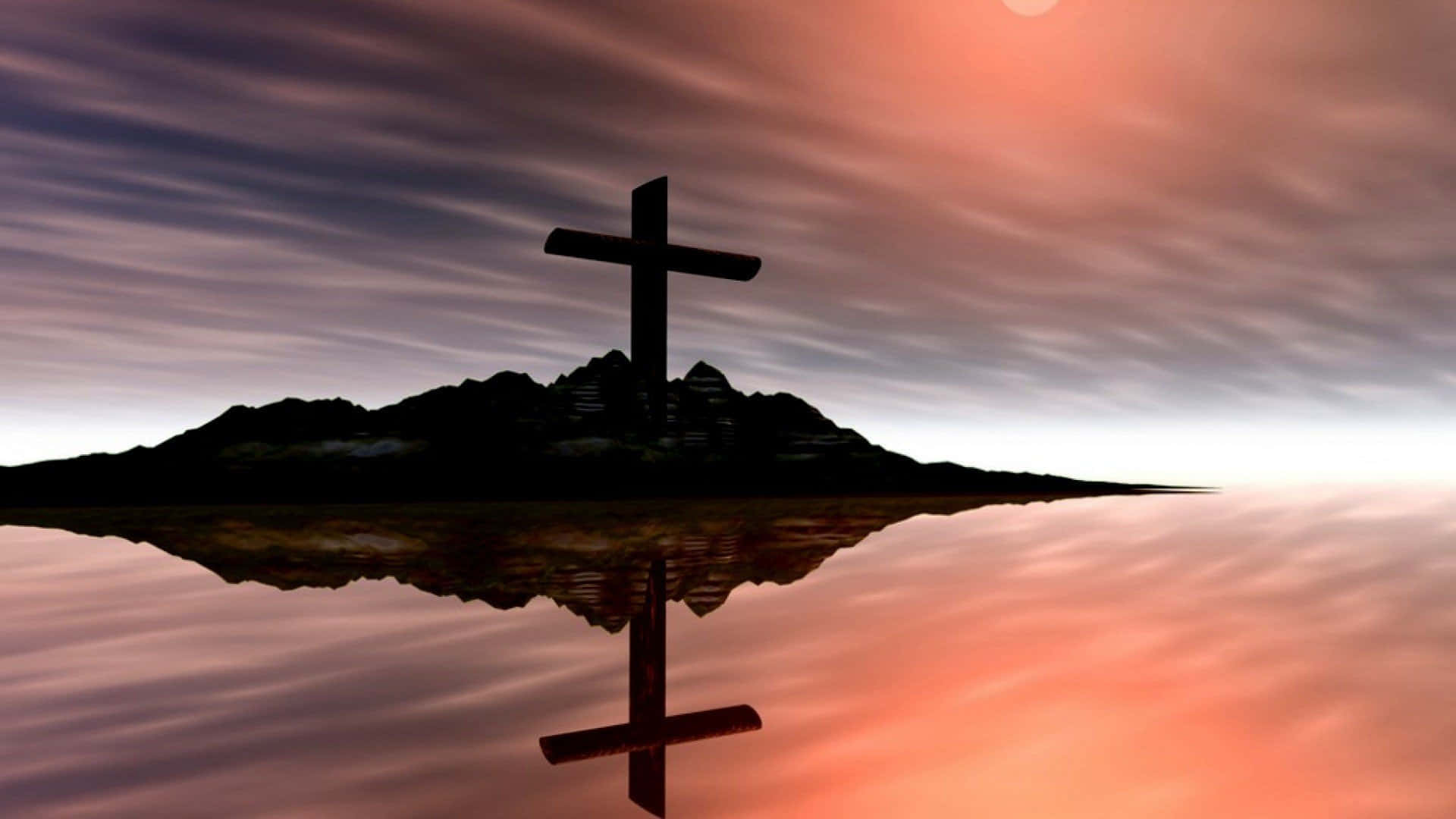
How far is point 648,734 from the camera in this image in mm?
4242

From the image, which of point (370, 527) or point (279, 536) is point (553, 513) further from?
point (279, 536)

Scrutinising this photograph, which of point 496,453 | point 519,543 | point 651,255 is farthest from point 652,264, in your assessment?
point 519,543

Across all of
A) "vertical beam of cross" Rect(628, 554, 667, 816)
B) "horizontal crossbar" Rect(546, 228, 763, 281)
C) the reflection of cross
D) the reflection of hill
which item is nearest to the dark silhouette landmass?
the reflection of hill

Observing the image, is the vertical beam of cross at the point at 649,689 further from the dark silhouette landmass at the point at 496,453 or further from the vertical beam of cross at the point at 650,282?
the dark silhouette landmass at the point at 496,453

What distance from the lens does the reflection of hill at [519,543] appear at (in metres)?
8.82

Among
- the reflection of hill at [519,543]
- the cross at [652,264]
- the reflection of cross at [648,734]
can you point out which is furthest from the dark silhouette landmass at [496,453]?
the reflection of cross at [648,734]

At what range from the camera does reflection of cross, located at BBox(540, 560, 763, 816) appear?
149 inches

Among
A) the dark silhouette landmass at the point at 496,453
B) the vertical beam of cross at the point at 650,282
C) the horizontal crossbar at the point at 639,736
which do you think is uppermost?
the vertical beam of cross at the point at 650,282

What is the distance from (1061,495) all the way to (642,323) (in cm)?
1326

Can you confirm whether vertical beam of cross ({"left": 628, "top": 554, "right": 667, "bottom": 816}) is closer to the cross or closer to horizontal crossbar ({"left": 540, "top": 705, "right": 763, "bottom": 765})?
horizontal crossbar ({"left": 540, "top": 705, "right": 763, "bottom": 765})

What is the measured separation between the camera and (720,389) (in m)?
23.7

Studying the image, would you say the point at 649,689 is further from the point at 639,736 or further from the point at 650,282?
the point at 650,282

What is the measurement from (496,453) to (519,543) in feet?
29.9

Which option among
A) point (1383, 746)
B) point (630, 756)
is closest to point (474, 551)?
point (630, 756)
